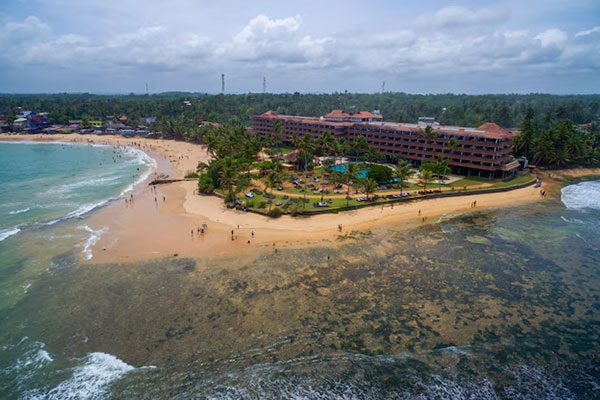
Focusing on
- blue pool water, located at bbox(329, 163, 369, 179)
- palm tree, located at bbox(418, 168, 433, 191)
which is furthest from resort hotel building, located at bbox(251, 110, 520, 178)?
blue pool water, located at bbox(329, 163, 369, 179)

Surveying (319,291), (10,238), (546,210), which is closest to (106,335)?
(319,291)

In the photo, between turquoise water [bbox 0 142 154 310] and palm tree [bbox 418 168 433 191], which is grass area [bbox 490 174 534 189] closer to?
palm tree [bbox 418 168 433 191]

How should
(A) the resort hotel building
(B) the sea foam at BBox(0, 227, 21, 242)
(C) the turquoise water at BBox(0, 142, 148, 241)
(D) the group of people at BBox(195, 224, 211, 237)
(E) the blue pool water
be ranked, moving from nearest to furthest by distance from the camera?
(B) the sea foam at BBox(0, 227, 21, 242) → (D) the group of people at BBox(195, 224, 211, 237) → (C) the turquoise water at BBox(0, 142, 148, 241) → (E) the blue pool water → (A) the resort hotel building

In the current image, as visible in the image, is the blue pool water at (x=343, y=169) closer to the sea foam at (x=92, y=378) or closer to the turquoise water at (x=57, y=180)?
the turquoise water at (x=57, y=180)

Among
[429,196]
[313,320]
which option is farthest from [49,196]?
[429,196]

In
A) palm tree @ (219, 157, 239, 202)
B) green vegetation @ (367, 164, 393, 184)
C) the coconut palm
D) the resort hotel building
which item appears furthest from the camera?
the coconut palm

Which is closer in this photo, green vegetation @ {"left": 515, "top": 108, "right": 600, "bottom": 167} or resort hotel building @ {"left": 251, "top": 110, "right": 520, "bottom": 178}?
resort hotel building @ {"left": 251, "top": 110, "right": 520, "bottom": 178}

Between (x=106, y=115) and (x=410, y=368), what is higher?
(x=106, y=115)

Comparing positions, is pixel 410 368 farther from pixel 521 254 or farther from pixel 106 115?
pixel 106 115
